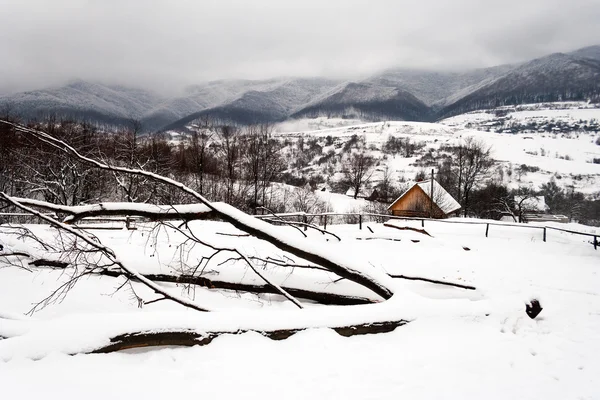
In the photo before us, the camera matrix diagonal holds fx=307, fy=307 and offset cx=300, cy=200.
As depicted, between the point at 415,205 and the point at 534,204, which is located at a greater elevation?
the point at 415,205

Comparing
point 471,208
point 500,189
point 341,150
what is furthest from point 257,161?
point 341,150

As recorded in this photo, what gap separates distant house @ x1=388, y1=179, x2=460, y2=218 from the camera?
3400cm

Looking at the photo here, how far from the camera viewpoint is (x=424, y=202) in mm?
34344

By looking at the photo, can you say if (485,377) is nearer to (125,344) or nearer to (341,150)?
(125,344)

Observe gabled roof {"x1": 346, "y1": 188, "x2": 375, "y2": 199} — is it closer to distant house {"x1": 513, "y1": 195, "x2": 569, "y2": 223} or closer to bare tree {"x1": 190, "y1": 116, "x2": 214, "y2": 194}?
distant house {"x1": 513, "y1": 195, "x2": 569, "y2": 223}

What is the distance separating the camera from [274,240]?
4020mm

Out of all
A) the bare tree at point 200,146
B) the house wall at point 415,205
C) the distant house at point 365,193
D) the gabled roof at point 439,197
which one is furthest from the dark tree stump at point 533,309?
the distant house at point 365,193

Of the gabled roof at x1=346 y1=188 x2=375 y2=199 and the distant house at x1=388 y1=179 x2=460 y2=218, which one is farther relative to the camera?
the gabled roof at x1=346 y1=188 x2=375 y2=199

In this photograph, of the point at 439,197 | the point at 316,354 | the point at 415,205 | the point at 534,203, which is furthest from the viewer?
the point at 534,203

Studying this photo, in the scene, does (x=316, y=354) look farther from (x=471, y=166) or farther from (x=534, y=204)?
(x=534, y=204)

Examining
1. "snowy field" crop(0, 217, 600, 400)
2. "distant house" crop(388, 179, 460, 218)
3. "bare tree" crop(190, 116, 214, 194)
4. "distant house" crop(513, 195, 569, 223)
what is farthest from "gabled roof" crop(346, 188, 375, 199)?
"snowy field" crop(0, 217, 600, 400)

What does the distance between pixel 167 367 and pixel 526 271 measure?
835 cm

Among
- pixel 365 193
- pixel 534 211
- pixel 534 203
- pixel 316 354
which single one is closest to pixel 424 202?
pixel 534 211

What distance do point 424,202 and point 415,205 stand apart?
42.8 inches
